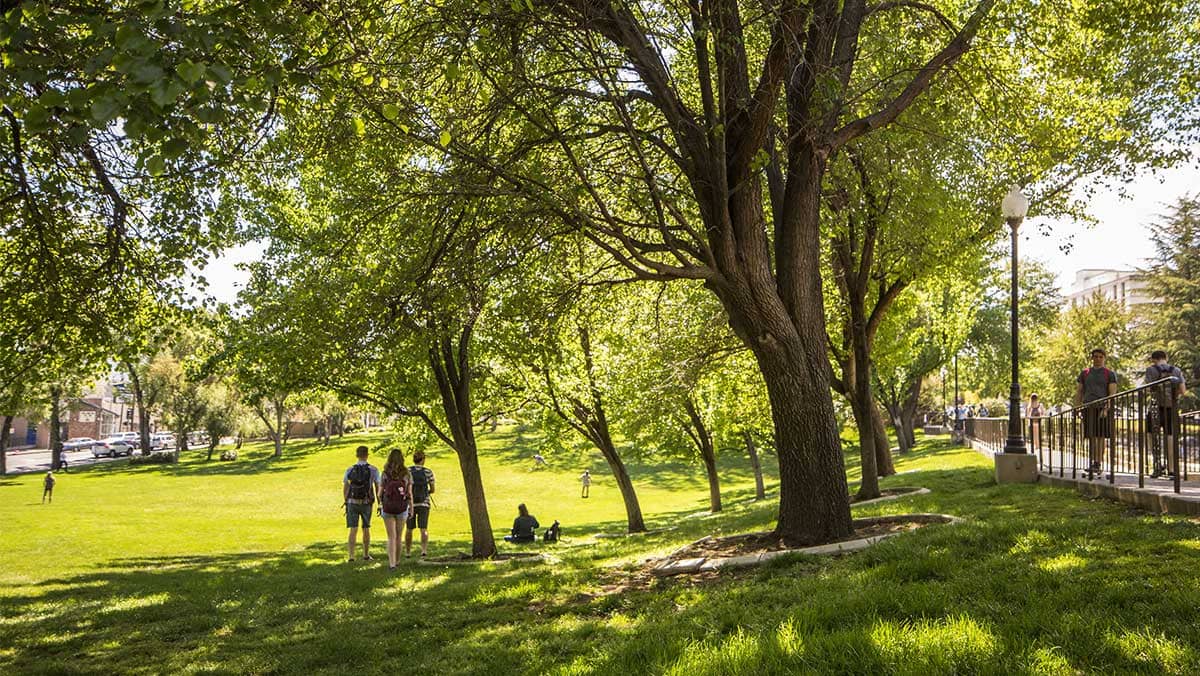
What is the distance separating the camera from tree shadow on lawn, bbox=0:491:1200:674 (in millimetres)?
4387

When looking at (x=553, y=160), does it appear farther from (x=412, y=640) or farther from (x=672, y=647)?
(x=672, y=647)

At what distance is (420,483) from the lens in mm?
15125

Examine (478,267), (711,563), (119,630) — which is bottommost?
(119,630)

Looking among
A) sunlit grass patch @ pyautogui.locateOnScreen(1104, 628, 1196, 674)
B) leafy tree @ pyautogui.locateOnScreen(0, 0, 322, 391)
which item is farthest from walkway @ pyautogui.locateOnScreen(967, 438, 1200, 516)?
leafy tree @ pyautogui.locateOnScreen(0, 0, 322, 391)

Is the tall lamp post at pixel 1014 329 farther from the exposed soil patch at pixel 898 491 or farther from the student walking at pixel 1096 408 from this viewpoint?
the exposed soil patch at pixel 898 491

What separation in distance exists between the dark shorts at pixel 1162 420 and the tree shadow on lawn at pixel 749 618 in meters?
1.43

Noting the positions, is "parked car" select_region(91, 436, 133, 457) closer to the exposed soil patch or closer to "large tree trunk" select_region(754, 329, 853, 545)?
the exposed soil patch

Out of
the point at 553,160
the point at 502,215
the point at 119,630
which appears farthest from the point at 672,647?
the point at 553,160

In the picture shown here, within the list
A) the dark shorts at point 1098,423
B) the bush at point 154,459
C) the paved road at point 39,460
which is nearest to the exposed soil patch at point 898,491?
the dark shorts at point 1098,423

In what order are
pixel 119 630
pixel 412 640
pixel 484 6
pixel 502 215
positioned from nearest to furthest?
pixel 484 6
pixel 412 640
pixel 119 630
pixel 502 215

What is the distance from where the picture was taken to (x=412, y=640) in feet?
22.6

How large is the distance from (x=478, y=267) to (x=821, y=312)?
435 cm

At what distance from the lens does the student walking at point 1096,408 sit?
11.6 metres

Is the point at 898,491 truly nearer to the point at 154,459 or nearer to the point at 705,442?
the point at 705,442
